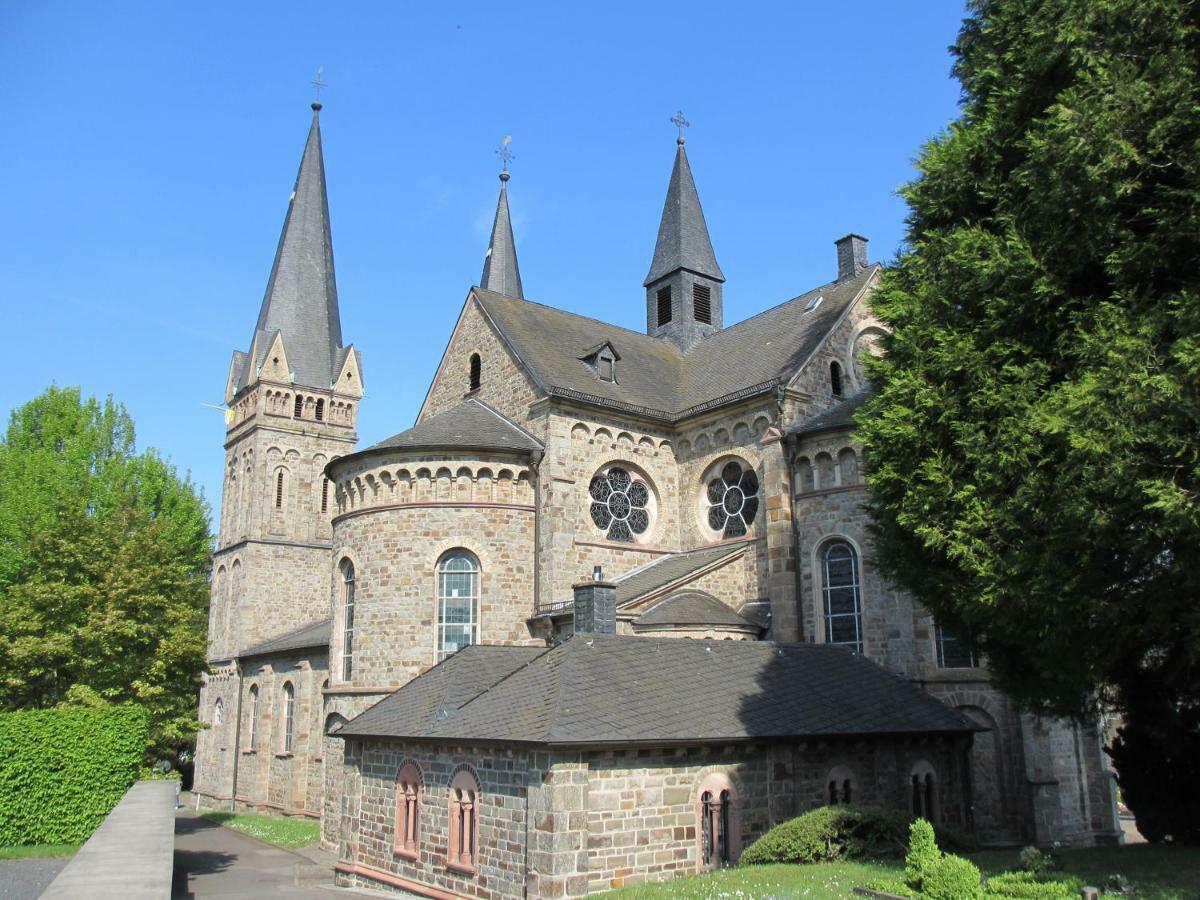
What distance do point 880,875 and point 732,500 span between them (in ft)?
47.9

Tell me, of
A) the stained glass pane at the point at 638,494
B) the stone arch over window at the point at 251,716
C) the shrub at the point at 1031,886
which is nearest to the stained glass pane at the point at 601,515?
the stained glass pane at the point at 638,494

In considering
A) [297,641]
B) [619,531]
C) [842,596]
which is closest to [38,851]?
[619,531]

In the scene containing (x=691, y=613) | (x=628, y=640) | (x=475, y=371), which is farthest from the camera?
(x=475, y=371)

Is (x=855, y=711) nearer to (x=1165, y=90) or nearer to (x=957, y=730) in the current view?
(x=957, y=730)

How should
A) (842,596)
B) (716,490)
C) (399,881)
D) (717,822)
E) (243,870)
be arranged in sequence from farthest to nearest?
(716,490) < (243,870) < (842,596) < (399,881) < (717,822)

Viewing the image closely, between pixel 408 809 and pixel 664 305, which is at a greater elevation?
pixel 664 305

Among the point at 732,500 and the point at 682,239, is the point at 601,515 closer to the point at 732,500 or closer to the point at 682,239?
the point at 732,500

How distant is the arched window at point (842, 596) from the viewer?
865 inches

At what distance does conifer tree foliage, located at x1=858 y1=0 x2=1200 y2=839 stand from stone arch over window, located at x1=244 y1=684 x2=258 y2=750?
31.5 m

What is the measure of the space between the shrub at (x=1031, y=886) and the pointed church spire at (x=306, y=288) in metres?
41.9

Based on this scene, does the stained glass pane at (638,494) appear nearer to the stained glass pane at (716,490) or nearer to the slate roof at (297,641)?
the stained glass pane at (716,490)

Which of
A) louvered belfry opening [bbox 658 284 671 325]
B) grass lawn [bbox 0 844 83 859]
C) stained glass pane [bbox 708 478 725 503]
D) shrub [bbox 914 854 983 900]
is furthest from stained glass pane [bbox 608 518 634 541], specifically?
shrub [bbox 914 854 983 900]

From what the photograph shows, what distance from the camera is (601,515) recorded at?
25766mm

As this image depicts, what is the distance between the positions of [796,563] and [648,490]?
218 inches
